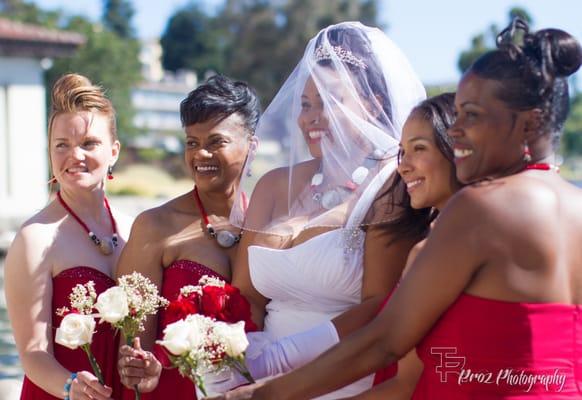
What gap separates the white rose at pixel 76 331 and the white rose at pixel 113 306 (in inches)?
3.3

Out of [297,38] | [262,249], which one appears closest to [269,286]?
[262,249]

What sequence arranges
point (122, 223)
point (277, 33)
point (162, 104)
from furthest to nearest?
point (162, 104) < point (277, 33) < point (122, 223)

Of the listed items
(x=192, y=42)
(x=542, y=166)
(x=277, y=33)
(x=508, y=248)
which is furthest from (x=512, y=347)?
(x=192, y=42)

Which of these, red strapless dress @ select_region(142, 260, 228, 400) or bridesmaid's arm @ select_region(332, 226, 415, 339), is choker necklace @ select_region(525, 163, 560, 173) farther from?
red strapless dress @ select_region(142, 260, 228, 400)

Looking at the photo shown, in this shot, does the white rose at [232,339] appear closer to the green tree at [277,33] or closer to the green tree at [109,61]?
the green tree at [109,61]

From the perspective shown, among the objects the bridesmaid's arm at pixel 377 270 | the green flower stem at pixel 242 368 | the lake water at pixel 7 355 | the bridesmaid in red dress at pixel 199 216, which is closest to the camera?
the green flower stem at pixel 242 368

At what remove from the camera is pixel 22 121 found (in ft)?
66.4

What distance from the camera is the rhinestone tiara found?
3.15 m

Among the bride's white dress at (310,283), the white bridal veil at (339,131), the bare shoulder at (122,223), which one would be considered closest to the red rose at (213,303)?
the bride's white dress at (310,283)

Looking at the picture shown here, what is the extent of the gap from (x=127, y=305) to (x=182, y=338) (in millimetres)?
376

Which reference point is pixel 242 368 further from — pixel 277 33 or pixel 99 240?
pixel 277 33

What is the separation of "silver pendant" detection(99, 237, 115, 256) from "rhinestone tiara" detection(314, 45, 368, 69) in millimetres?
1309

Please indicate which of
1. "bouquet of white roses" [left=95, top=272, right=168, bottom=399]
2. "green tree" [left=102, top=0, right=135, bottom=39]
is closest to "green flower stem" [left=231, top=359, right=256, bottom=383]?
"bouquet of white roses" [left=95, top=272, right=168, bottom=399]

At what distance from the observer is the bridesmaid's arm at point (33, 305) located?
136 inches
